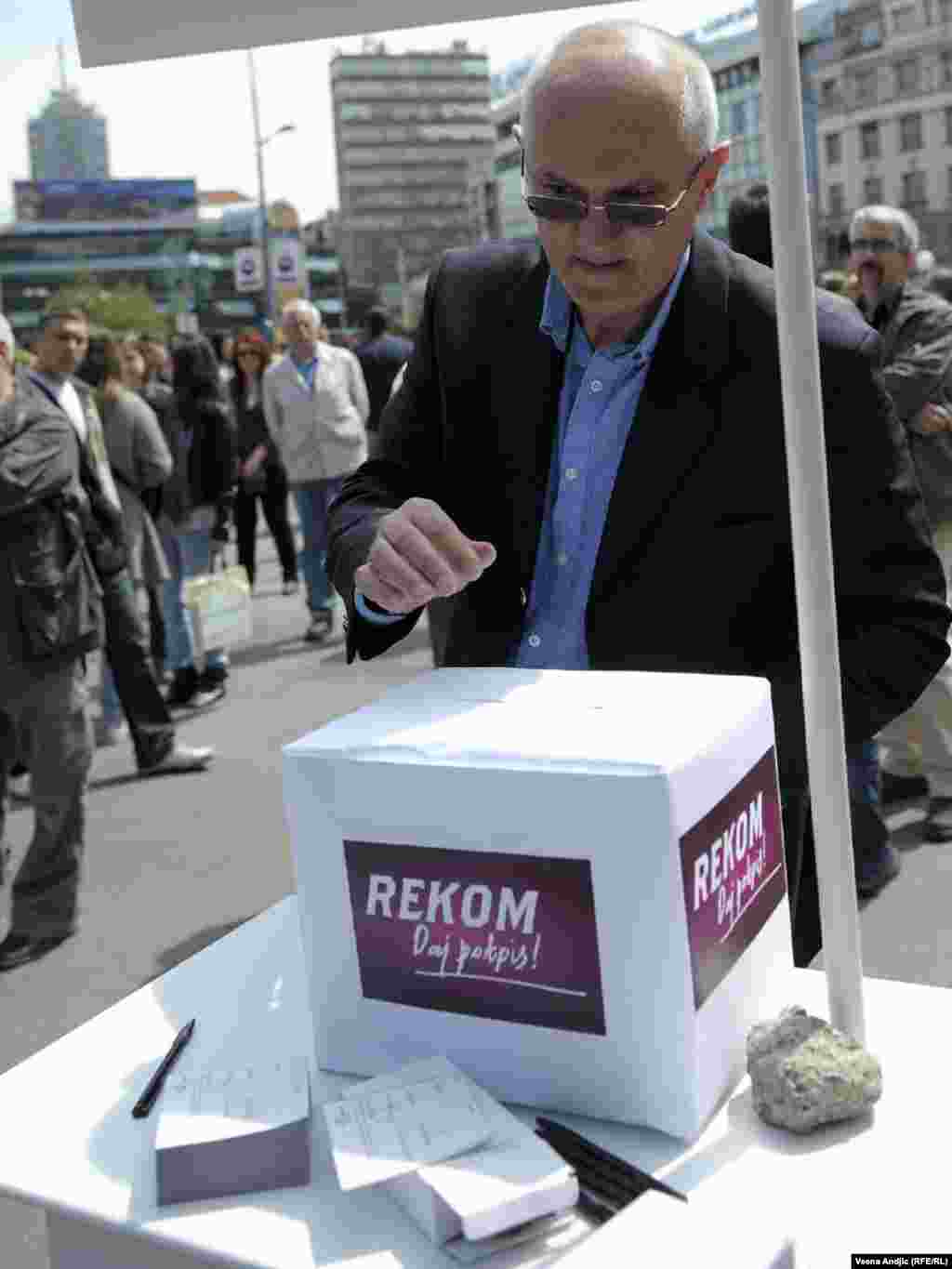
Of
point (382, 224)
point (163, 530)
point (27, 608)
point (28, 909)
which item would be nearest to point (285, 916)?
point (27, 608)

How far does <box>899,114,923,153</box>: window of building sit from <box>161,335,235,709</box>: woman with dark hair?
51.5m

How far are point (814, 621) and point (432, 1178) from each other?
0.45 meters

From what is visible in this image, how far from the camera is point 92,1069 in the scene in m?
1.16

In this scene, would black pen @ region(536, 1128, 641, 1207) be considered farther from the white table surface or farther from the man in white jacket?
the man in white jacket

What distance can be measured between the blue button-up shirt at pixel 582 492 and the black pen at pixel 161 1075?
1.74ft

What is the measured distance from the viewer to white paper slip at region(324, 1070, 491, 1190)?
89 centimetres

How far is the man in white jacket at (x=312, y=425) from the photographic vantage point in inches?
298

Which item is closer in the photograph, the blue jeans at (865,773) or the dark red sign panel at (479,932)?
the dark red sign panel at (479,932)

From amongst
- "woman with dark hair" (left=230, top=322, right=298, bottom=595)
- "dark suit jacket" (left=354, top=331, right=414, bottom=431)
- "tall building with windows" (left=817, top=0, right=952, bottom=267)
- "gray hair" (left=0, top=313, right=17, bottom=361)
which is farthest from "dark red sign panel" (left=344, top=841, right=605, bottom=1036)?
"tall building with windows" (left=817, top=0, right=952, bottom=267)

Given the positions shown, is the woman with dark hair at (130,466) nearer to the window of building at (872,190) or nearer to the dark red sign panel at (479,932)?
the dark red sign panel at (479,932)

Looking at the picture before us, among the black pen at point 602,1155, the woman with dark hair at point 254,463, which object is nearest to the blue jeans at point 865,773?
the black pen at point 602,1155

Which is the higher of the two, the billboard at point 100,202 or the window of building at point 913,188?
the billboard at point 100,202

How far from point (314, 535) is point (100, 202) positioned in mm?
95790

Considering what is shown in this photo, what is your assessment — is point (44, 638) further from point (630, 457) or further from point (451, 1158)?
point (451, 1158)
